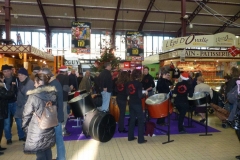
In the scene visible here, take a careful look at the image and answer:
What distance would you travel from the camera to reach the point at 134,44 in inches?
593

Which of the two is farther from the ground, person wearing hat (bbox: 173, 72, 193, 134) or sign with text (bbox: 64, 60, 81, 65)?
sign with text (bbox: 64, 60, 81, 65)

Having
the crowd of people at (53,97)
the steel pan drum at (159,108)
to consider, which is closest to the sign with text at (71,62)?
the crowd of people at (53,97)

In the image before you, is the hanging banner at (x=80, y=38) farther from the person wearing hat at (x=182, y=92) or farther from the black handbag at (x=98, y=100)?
the person wearing hat at (x=182, y=92)

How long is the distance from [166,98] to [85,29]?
954 cm

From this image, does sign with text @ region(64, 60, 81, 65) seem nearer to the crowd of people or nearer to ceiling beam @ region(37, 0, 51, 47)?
ceiling beam @ region(37, 0, 51, 47)

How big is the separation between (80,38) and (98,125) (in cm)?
951

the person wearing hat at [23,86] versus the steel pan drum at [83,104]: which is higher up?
the person wearing hat at [23,86]

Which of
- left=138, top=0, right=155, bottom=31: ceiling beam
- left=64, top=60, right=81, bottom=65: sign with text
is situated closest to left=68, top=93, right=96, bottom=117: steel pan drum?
left=64, top=60, right=81, bottom=65: sign with text

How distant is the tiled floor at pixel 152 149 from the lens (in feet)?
13.5

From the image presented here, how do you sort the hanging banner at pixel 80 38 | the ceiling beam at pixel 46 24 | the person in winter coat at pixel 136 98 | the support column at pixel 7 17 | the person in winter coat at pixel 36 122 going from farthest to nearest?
the ceiling beam at pixel 46 24
the support column at pixel 7 17
the hanging banner at pixel 80 38
the person in winter coat at pixel 136 98
the person in winter coat at pixel 36 122

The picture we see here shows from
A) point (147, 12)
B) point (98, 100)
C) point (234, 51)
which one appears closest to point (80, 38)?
point (98, 100)

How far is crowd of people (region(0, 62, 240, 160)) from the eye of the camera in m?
2.79

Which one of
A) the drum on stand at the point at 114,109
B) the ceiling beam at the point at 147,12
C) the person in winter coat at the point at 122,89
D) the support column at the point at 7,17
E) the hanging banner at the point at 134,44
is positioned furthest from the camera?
the ceiling beam at the point at 147,12

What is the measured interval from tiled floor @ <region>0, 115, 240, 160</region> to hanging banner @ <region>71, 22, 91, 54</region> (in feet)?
27.8
